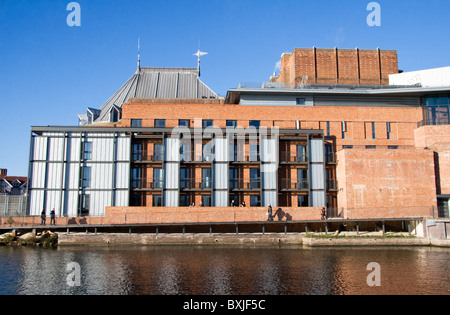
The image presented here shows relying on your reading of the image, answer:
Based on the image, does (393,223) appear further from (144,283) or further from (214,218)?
(144,283)

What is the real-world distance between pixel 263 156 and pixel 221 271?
1867cm

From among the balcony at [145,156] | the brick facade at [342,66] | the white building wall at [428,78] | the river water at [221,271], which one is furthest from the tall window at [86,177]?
the white building wall at [428,78]

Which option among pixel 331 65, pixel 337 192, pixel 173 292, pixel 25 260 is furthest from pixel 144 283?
pixel 331 65

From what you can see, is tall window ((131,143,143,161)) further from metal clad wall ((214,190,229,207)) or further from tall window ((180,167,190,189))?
metal clad wall ((214,190,229,207))

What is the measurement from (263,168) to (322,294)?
72.7 ft

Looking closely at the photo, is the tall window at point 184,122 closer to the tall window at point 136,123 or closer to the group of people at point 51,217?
the tall window at point 136,123

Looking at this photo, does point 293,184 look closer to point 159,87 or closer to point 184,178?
point 184,178

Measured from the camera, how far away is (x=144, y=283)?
19781mm

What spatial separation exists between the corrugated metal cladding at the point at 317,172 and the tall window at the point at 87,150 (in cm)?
2147

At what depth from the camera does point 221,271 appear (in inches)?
887

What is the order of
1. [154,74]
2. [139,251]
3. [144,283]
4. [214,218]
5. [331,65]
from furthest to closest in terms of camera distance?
[154,74], [331,65], [214,218], [139,251], [144,283]

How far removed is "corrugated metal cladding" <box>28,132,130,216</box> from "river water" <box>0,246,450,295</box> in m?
6.86

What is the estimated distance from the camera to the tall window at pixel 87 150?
127ft

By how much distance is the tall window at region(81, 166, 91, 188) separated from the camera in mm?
38281
